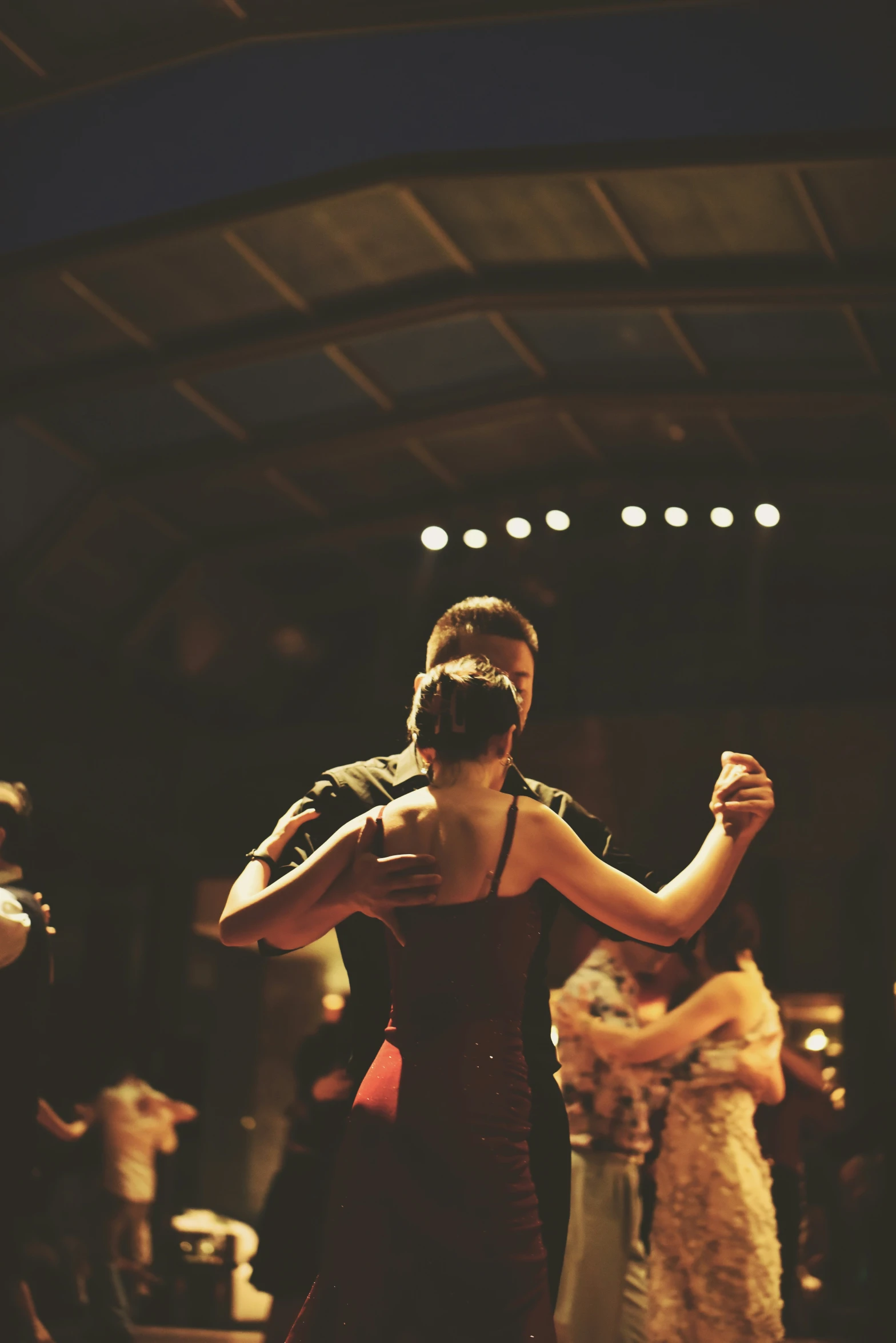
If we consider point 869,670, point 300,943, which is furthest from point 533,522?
point 300,943

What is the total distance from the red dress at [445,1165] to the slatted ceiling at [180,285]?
548 centimetres

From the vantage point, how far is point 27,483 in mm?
9812

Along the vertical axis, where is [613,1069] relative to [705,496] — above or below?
below

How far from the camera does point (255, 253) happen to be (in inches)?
293

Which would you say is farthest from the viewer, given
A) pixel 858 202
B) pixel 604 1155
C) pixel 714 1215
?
pixel 858 202

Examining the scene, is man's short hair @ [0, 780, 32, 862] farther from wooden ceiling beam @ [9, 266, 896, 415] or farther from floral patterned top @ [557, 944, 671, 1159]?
wooden ceiling beam @ [9, 266, 896, 415]

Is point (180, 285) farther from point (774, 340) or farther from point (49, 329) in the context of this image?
point (774, 340)

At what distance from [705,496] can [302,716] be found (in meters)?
4.03

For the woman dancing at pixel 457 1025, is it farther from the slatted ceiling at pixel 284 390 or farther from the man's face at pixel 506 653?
the slatted ceiling at pixel 284 390

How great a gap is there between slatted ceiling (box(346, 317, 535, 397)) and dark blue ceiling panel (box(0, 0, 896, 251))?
1934 mm

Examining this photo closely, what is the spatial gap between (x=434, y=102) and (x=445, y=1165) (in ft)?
17.8

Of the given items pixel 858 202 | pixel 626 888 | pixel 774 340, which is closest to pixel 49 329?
pixel 774 340

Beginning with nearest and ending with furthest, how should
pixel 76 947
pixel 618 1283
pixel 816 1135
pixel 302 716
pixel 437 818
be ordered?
pixel 437 818
pixel 618 1283
pixel 816 1135
pixel 76 947
pixel 302 716

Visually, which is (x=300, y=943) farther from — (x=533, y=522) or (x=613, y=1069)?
(x=533, y=522)
